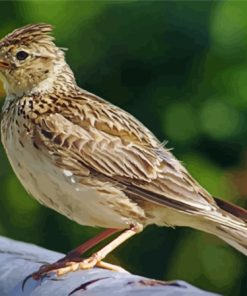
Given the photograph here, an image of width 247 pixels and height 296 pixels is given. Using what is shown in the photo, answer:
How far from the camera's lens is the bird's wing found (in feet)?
16.8

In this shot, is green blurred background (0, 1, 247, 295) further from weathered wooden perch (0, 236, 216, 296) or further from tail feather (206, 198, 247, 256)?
weathered wooden perch (0, 236, 216, 296)

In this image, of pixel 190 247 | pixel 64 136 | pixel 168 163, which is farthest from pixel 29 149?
pixel 190 247

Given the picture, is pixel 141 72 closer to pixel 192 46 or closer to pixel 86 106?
pixel 192 46

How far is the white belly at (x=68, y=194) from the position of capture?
4.93 meters

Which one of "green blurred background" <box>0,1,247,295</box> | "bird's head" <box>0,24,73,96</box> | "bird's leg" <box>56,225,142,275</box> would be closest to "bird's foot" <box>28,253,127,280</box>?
"bird's leg" <box>56,225,142,275</box>

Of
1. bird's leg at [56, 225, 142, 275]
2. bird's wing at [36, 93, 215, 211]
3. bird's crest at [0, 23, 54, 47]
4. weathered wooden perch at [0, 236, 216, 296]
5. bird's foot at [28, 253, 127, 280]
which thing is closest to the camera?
weathered wooden perch at [0, 236, 216, 296]

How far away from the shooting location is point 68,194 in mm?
4906

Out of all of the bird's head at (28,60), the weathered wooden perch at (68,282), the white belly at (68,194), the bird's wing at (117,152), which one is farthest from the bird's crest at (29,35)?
the weathered wooden perch at (68,282)

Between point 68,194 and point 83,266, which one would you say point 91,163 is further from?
point 83,266

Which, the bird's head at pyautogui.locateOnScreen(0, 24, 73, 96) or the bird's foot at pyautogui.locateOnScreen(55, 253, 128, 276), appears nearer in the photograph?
the bird's foot at pyautogui.locateOnScreen(55, 253, 128, 276)

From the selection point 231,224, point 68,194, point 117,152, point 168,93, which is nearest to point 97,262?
point 68,194

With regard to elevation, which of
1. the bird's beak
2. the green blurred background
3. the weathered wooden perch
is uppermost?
the bird's beak

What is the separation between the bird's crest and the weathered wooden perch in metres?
1.30

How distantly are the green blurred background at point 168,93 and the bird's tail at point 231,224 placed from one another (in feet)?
8.81
